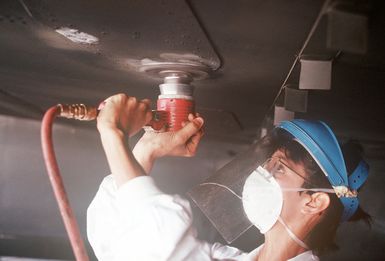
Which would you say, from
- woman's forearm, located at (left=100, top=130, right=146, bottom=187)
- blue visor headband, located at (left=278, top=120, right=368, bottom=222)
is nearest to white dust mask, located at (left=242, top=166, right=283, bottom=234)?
blue visor headband, located at (left=278, top=120, right=368, bottom=222)

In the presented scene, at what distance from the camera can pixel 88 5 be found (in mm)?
812

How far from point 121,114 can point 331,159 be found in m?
0.66

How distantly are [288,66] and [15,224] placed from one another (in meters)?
2.11

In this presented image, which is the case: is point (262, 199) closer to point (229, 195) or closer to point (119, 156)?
point (229, 195)

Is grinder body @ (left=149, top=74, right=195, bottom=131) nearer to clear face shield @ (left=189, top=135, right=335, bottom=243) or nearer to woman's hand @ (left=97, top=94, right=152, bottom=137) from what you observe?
woman's hand @ (left=97, top=94, right=152, bottom=137)

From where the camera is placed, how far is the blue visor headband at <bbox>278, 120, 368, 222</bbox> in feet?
3.96

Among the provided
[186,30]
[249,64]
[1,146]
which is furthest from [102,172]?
[186,30]

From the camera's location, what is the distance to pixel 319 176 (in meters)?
1.24

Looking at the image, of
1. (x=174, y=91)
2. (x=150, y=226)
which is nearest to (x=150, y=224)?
(x=150, y=226)

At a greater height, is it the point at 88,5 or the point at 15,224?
the point at 88,5

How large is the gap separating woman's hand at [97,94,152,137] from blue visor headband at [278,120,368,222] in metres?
0.55

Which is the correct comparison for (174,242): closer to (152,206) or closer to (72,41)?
(152,206)

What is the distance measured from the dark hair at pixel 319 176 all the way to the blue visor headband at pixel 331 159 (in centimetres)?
2

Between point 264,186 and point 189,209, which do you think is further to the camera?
point 264,186
